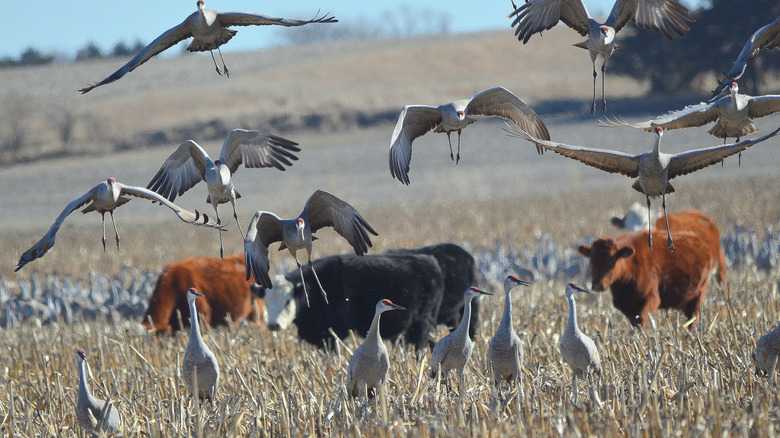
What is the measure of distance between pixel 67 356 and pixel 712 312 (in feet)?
20.8

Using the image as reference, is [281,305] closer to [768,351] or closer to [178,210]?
[178,210]

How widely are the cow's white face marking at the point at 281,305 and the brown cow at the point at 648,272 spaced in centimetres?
307

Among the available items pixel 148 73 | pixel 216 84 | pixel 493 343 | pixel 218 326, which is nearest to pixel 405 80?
pixel 216 84

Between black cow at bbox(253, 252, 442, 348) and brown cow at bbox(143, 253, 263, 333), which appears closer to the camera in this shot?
black cow at bbox(253, 252, 442, 348)

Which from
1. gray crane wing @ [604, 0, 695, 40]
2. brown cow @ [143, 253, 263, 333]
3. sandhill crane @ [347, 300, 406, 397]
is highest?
gray crane wing @ [604, 0, 695, 40]

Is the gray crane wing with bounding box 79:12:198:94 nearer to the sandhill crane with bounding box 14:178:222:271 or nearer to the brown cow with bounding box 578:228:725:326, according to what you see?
the sandhill crane with bounding box 14:178:222:271

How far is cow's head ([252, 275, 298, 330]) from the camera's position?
9.33 meters

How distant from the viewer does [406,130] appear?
5.85 meters

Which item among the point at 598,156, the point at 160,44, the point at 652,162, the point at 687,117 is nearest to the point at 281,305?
the point at 160,44

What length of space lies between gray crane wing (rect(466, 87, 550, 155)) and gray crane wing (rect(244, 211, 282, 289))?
148 cm

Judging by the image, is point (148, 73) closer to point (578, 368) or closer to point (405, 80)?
point (405, 80)

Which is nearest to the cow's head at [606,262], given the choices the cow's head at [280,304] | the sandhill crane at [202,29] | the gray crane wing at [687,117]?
the cow's head at [280,304]

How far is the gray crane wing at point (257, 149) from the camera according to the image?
6230 mm

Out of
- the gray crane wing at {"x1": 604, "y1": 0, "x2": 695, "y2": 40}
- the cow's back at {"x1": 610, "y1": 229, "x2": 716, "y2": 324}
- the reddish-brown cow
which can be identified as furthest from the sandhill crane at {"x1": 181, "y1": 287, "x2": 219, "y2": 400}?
the reddish-brown cow
